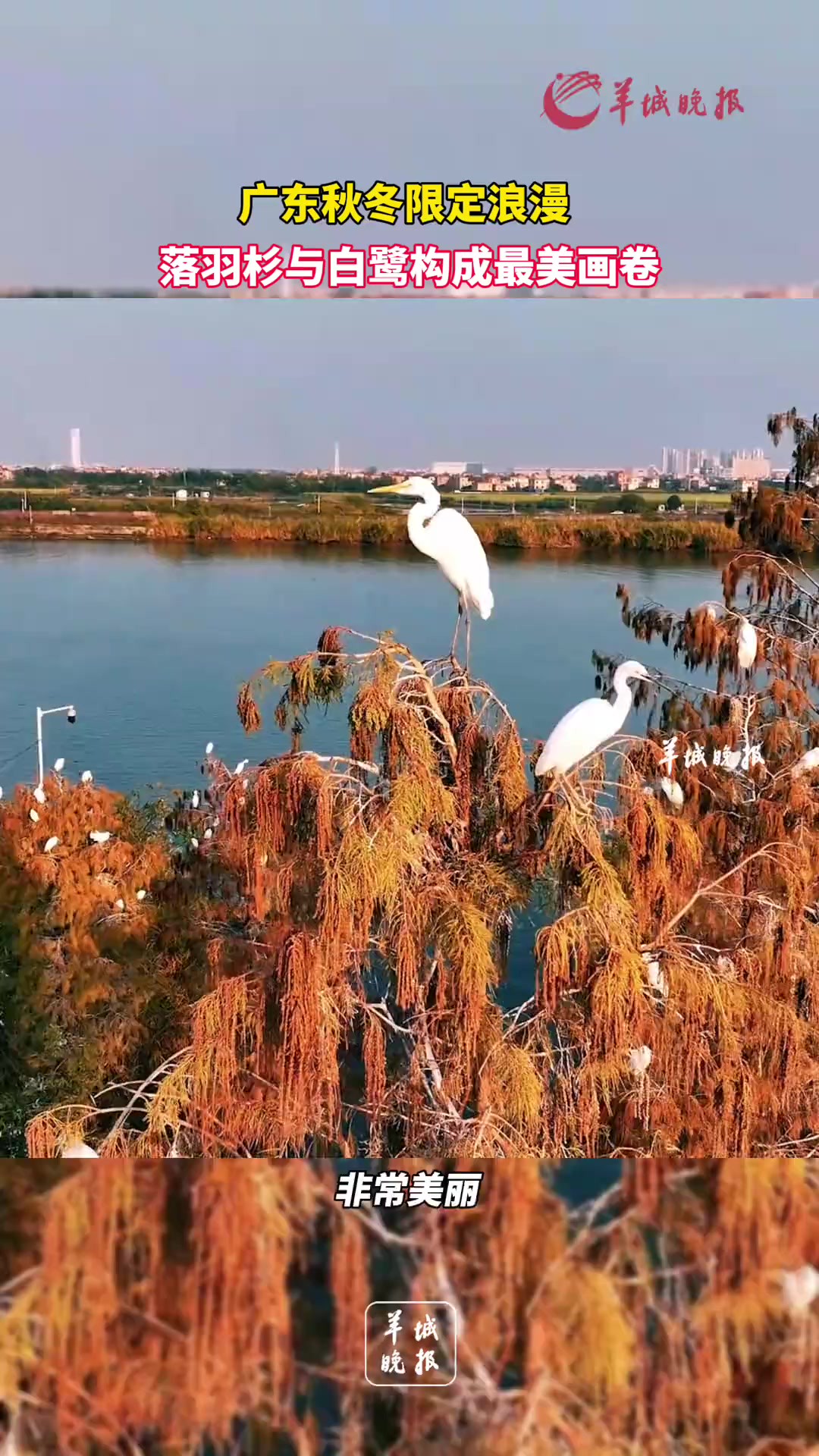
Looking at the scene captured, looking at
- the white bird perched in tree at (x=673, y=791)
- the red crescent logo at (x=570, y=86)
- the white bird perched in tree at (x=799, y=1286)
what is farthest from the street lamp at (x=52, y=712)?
the white bird perched in tree at (x=799, y=1286)

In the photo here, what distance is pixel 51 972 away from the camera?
267 centimetres

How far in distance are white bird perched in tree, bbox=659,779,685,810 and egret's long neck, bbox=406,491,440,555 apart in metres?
0.67

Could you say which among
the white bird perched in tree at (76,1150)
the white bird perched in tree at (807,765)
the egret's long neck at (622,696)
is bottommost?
the white bird perched in tree at (76,1150)

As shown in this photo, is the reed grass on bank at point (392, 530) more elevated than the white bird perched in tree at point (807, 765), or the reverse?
the reed grass on bank at point (392, 530)

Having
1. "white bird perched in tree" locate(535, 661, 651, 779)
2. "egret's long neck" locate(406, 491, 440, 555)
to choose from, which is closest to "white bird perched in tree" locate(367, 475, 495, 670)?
"egret's long neck" locate(406, 491, 440, 555)

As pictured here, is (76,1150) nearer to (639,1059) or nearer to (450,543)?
(639,1059)

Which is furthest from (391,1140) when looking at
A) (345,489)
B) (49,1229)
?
(345,489)

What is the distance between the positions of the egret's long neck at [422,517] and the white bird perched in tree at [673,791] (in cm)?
67

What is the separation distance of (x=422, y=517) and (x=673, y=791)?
75cm

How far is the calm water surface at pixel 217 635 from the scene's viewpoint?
2182 mm

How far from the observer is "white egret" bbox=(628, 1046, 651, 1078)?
213 cm

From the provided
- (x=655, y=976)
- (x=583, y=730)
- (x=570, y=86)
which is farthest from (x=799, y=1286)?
(x=570, y=86)

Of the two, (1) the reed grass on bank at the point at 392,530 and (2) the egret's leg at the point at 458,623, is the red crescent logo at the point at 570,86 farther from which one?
(2) the egret's leg at the point at 458,623

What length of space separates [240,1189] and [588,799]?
1111 mm
